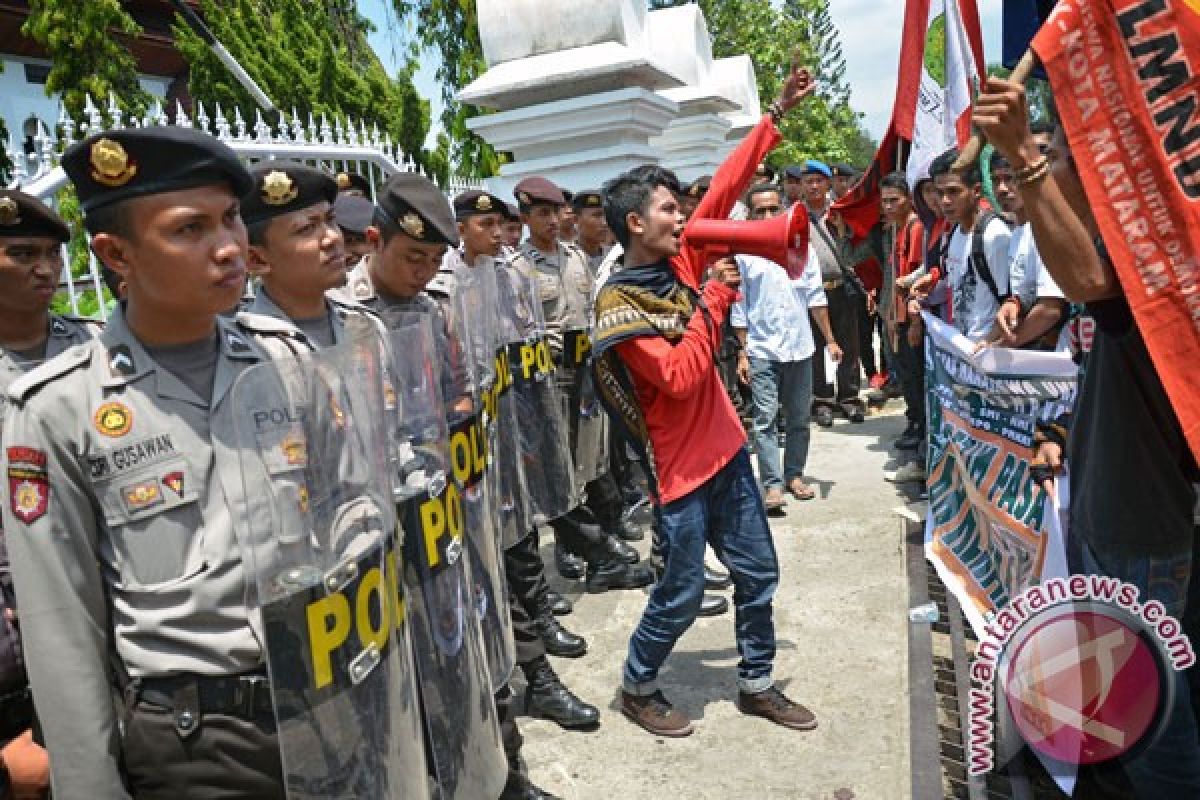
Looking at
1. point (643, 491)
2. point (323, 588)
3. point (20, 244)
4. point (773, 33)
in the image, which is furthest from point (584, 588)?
point (773, 33)

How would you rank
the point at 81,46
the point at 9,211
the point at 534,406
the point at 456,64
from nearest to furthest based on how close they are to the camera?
the point at 9,211, the point at 534,406, the point at 81,46, the point at 456,64

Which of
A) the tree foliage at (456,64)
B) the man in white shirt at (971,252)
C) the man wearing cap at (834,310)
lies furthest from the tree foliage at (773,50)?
the man in white shirt at (971,252)

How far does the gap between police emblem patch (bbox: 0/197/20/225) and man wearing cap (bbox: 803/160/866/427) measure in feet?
Answer: 20.2

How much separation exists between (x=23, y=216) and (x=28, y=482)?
54.4 inches

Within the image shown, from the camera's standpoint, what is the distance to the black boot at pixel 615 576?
4.64 m

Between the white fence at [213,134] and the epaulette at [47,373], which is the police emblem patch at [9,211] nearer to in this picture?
the white fence at [213,134]

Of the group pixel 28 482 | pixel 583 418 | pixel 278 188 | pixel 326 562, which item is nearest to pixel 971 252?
pixel 583 418

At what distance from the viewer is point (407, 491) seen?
174 centimetres

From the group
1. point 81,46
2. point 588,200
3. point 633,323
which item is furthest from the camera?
point 81,46

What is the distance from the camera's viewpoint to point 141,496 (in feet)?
5.08

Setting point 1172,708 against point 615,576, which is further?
point 615,576

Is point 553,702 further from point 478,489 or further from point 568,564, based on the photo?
point 568,564

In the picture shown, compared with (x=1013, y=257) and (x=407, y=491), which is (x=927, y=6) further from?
(x=407, y=491)

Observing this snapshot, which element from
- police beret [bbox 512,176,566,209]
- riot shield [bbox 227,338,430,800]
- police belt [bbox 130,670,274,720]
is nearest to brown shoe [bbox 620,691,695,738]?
riot shield [bbox 227,338,430,800]
